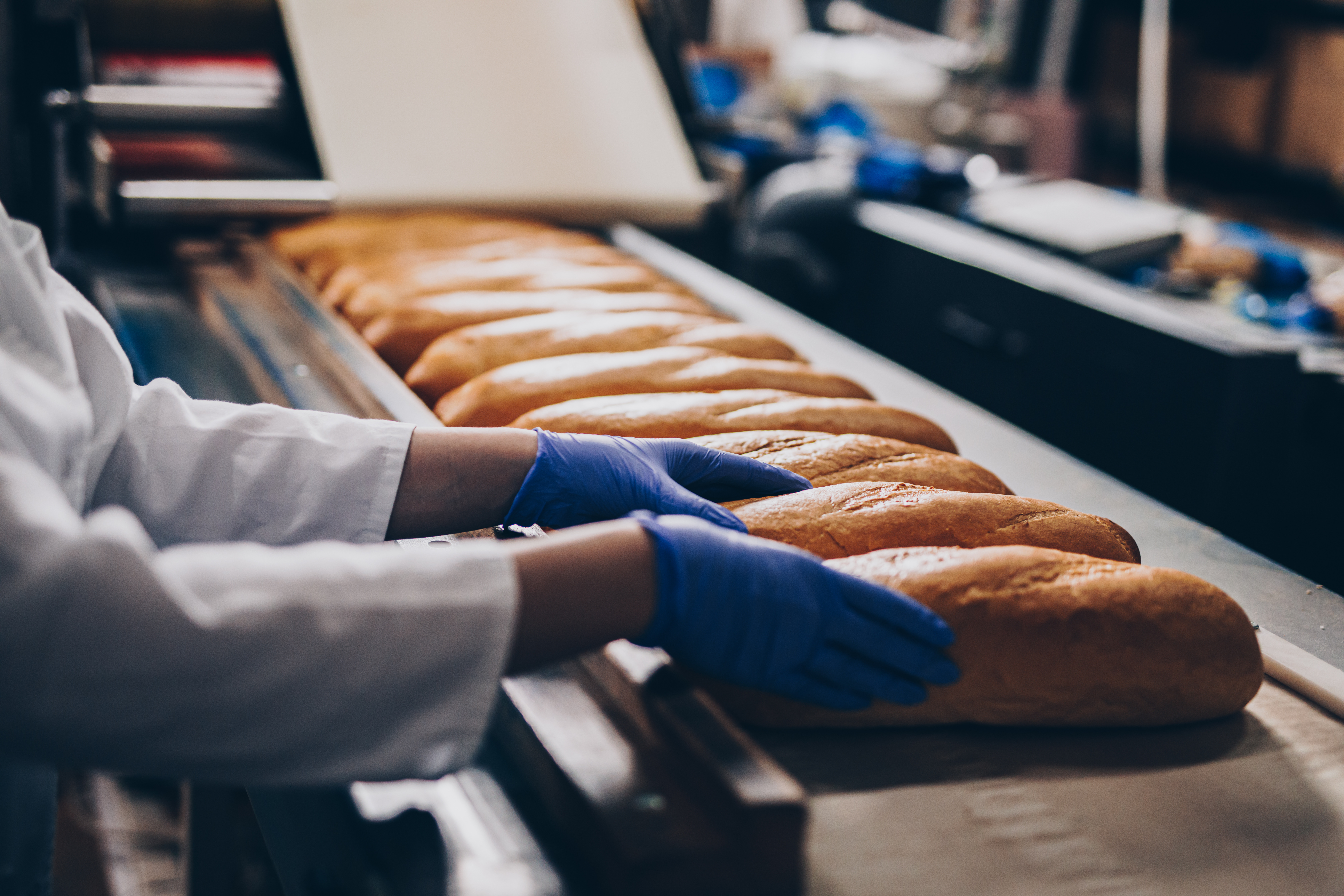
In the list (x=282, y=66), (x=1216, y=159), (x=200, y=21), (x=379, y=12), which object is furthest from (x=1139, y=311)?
(x=1216, y=159)

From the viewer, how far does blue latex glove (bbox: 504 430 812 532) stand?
1.17m

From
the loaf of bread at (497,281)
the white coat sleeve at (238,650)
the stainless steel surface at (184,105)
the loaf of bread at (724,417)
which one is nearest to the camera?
the white coat sleeve at (238,650)

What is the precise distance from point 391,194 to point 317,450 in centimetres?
132

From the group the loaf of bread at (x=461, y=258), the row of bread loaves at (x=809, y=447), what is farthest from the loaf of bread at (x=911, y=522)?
the loaf of bread at (x=461, y=258)

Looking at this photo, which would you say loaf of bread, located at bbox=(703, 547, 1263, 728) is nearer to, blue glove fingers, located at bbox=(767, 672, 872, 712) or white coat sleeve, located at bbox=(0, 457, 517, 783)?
blue glove fingers, located at bbox=(767, 672, 872, 712)

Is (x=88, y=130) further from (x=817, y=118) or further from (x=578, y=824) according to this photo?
(x=817, y=118)

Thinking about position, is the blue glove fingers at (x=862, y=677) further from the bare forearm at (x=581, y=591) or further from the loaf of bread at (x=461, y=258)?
the loaf of bread at (x=461, y=258)

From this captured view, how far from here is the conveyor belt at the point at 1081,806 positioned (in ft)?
2.75

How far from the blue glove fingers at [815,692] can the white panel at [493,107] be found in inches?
66.5

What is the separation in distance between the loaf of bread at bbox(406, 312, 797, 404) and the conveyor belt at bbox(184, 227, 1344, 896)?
2.89ft

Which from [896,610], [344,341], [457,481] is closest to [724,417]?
[457,481]

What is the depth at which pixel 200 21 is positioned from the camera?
95.8 inches

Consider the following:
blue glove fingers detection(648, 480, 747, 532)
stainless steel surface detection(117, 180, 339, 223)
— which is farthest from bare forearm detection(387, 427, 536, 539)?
stainless steel surface detection(117, 180, 339, 223)

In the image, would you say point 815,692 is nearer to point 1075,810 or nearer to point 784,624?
point 784,624
